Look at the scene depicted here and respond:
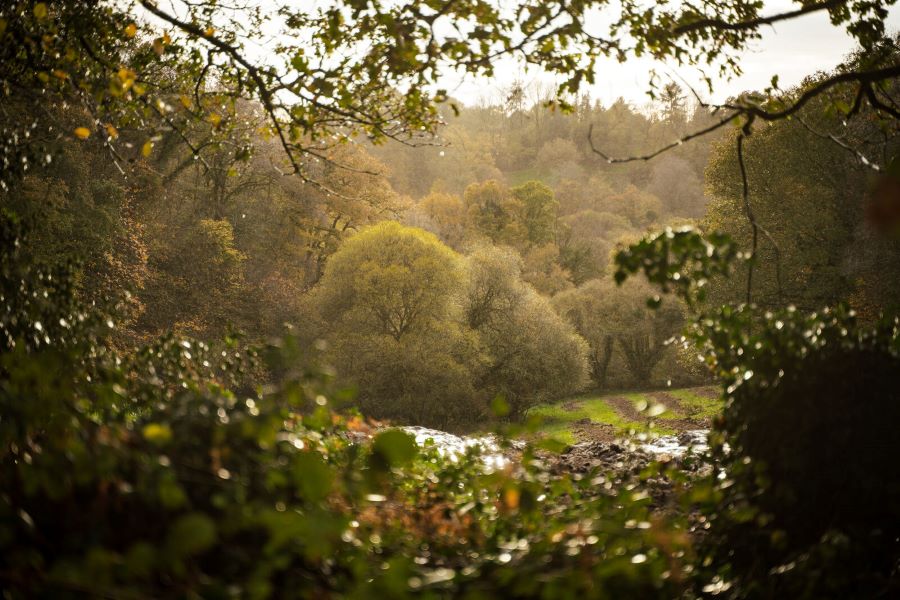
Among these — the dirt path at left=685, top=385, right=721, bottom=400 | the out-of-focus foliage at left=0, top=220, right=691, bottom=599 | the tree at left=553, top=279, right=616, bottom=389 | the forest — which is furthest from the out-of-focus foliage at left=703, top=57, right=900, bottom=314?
the out-of-focus foliage at left=0, top=220, right=691, bottom=599

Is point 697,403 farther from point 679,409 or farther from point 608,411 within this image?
point 608,411

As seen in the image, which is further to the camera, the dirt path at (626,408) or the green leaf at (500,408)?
the dirt path at (626,408)

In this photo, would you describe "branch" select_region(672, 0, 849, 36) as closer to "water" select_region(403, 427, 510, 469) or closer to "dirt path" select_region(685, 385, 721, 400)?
"water" select_region(403, 427, 510, 469)

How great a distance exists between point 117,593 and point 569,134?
302 ft

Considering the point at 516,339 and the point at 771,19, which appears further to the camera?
the point at 516,339

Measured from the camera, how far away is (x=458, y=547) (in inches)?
141

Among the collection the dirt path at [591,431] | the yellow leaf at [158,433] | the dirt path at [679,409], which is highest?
the yellow leaf at [158,433]

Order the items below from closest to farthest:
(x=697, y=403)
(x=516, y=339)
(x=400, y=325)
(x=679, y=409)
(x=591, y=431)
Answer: (x=591, y=431) → (x=679, y=409) → (x=400, y=325) → (x=697, y=403) → (x=516, y=339)

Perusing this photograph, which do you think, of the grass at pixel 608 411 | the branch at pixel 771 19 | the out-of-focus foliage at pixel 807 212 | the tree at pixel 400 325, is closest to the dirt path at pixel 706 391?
the grass at pixel 608 411

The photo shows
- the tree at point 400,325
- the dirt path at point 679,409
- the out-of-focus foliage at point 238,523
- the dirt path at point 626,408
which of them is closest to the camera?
the out-of-focus foliage at point 238,523

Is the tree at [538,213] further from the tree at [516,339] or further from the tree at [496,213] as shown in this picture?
the tree at [516,339]

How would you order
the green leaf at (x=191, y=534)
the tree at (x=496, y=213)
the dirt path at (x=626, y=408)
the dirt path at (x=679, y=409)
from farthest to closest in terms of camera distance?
A: the tree at (x=496, y=213) → the dirt path at (x=626, y=408) → the dirt path at (x=679, y=409) → the green leaf at (x=191, y=534)

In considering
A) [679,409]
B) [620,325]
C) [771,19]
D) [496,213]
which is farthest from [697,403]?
[496,213]

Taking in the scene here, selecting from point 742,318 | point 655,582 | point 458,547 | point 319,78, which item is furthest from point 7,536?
point 319,78
